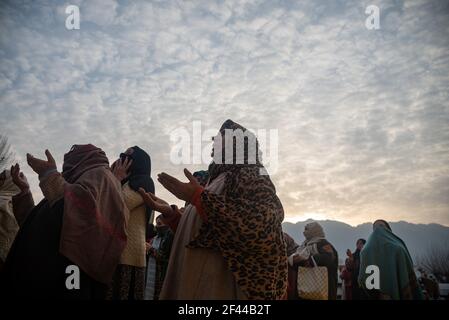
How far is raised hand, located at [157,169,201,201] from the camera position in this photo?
1983 millimetres

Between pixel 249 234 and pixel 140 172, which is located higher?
pixel 140 172

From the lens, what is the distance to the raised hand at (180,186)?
198 cm

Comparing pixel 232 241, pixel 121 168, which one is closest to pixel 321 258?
pixel 121 168

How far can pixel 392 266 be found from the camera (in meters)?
4.61

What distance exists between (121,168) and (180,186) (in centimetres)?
154

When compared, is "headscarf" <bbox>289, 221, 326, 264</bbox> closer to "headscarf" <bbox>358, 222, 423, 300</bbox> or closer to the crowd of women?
"headscarf" <bbox>358, 222, 423, 300</bbox>

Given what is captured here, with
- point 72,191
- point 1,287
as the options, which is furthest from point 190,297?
point 1,287

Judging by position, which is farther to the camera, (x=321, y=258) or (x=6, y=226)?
(x=321, y=258)

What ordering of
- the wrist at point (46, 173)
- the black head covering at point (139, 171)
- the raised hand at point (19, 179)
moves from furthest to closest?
the black head covering at point (139, 171) < the raised hand at point (19, 179) < the wrist at point (46, 173)

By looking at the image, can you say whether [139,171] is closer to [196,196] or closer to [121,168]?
[121,168]

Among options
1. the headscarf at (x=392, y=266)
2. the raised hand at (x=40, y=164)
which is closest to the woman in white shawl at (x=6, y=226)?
the raised hand at (x=40, y=164)

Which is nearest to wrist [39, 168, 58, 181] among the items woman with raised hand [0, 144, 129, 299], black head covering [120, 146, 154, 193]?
woman with raised hand [0, 144, 129, 299]

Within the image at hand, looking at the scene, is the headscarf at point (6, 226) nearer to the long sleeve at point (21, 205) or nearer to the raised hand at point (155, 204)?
the long sleeve at point (21, 205)

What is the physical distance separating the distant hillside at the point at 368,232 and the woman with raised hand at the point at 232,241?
8548 centimetres
